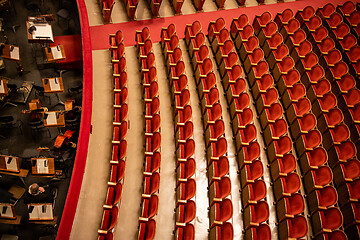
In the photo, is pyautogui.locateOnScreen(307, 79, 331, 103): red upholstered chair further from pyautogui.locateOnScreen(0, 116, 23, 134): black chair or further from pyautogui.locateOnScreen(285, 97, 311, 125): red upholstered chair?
pyautogui.locateOnScreen(0, 116, 23, 134): black chair

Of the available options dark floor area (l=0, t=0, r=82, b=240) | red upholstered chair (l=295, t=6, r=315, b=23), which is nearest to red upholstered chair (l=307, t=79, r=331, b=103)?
red upholstered chair (l=295, t=6, r=315, b=23)

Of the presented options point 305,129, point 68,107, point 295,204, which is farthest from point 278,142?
point 68,107

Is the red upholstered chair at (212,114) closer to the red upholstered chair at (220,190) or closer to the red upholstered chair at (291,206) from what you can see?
the red upholstered chair at (220,190)

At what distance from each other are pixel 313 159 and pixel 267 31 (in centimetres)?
59

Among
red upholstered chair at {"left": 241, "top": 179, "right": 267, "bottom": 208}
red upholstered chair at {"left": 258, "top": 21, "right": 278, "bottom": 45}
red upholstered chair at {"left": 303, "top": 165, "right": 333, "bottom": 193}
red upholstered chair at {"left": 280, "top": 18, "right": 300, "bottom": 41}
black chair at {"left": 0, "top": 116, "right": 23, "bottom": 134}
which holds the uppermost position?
red upholstered chair at {"left": 280, "top": 18, "right": 300, "bottom": 41}

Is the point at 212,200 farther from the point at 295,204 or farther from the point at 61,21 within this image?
the point at 61,21

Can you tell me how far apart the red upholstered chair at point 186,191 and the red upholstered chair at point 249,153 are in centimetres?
18

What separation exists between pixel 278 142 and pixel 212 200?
0.95 feet

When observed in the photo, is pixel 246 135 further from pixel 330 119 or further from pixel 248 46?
pixel 248 46

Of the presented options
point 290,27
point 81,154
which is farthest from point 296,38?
point 81,154

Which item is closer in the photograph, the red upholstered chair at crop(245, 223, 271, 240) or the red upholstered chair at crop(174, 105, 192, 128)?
the red upholstered chair at crop(245, 223, 271, 240)

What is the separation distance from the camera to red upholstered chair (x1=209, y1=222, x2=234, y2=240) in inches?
34.0

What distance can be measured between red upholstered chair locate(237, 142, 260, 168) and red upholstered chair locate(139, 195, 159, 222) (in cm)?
30

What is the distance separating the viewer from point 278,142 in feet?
3.46
